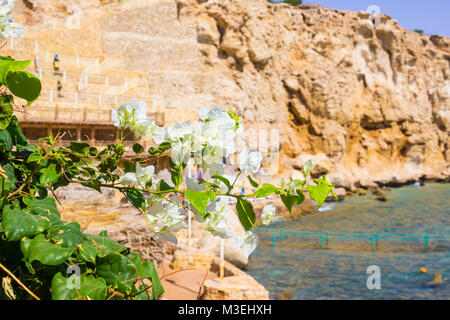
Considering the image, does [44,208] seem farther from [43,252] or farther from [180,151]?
[180,151]

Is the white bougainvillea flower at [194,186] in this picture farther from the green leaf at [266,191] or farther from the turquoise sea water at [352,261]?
the turquoise sea water at [352,261]

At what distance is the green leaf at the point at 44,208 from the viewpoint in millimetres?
1099

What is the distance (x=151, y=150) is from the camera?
A: 116 centimetres

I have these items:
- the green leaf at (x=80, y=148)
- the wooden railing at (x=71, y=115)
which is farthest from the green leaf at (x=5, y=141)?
the wooden railing at (x=71, y=115)

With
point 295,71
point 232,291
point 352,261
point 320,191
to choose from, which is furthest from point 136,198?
point 295,71

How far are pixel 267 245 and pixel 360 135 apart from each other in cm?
2418

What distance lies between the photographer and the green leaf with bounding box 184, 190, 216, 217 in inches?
35.8

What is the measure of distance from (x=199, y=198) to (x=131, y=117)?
0.37 metres

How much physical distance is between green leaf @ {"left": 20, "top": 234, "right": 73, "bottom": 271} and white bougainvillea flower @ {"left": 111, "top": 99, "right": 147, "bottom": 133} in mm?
377

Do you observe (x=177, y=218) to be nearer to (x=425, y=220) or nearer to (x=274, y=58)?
(x=425, y=220)

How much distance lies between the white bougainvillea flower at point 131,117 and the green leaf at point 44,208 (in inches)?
12.4

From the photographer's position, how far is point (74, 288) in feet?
3.16

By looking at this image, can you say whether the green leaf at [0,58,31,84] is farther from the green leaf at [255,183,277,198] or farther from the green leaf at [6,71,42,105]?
the green leaf at [255,183,277,198]

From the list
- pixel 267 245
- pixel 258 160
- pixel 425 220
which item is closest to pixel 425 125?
pixel 425 220
